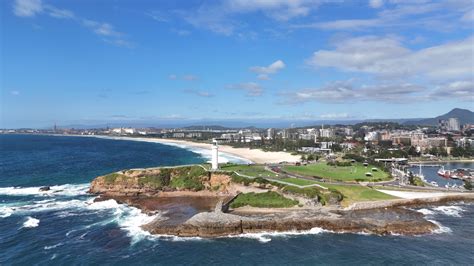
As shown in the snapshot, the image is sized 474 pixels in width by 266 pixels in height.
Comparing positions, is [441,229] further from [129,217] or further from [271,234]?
[129,217]

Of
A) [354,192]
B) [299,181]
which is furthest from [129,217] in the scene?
[354,192]

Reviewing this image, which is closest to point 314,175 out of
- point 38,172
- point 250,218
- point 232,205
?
point 232,205

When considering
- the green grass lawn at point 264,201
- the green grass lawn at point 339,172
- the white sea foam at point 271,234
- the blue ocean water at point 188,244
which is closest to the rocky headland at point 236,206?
the green grass lawn at point 264,201

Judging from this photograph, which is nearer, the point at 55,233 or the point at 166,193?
the point at 55,233

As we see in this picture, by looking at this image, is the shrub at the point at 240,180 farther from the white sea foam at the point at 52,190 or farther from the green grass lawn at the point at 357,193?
the white sea foam at the point at 52,190

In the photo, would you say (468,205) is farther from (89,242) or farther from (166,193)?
(89,242)

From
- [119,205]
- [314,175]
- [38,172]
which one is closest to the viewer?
[119,205]
